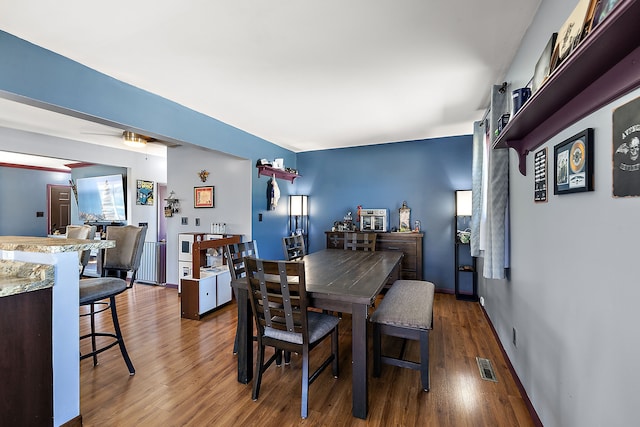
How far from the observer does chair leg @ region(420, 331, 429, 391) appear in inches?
77.2

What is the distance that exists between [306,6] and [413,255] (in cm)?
362

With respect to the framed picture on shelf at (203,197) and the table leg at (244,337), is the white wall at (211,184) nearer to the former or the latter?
the framed picture on shelf at (203,197)

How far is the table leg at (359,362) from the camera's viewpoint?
69.6 inches

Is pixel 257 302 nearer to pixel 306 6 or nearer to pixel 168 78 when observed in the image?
pixel 306 6

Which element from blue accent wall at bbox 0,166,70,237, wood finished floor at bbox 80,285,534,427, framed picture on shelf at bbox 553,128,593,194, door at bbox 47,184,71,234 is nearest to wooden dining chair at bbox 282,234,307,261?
wood finished floor at bbox 80,285,534,427

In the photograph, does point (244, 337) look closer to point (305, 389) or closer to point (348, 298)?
point (305, 389)

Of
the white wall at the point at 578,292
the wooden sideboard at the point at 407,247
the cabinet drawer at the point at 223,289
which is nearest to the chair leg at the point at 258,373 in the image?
the white wall at the point at 578,292

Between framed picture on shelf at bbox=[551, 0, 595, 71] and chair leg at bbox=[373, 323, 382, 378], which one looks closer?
framed picture on shelf at bbox=[551, 0, 595, 71]

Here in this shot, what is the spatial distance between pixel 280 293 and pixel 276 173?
3221 millimetres

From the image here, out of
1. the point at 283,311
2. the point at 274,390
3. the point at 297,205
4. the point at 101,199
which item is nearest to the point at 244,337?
the point at 274,390

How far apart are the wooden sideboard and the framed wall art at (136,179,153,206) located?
3.80 m

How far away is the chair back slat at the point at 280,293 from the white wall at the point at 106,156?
14.7ft

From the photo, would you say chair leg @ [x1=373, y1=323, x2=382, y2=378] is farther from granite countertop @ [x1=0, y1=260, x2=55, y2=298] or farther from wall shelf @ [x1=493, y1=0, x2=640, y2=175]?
granite countertop @ [x1=0, y1=260, x2=55, y2=298]

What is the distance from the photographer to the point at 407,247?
14.6 feet
